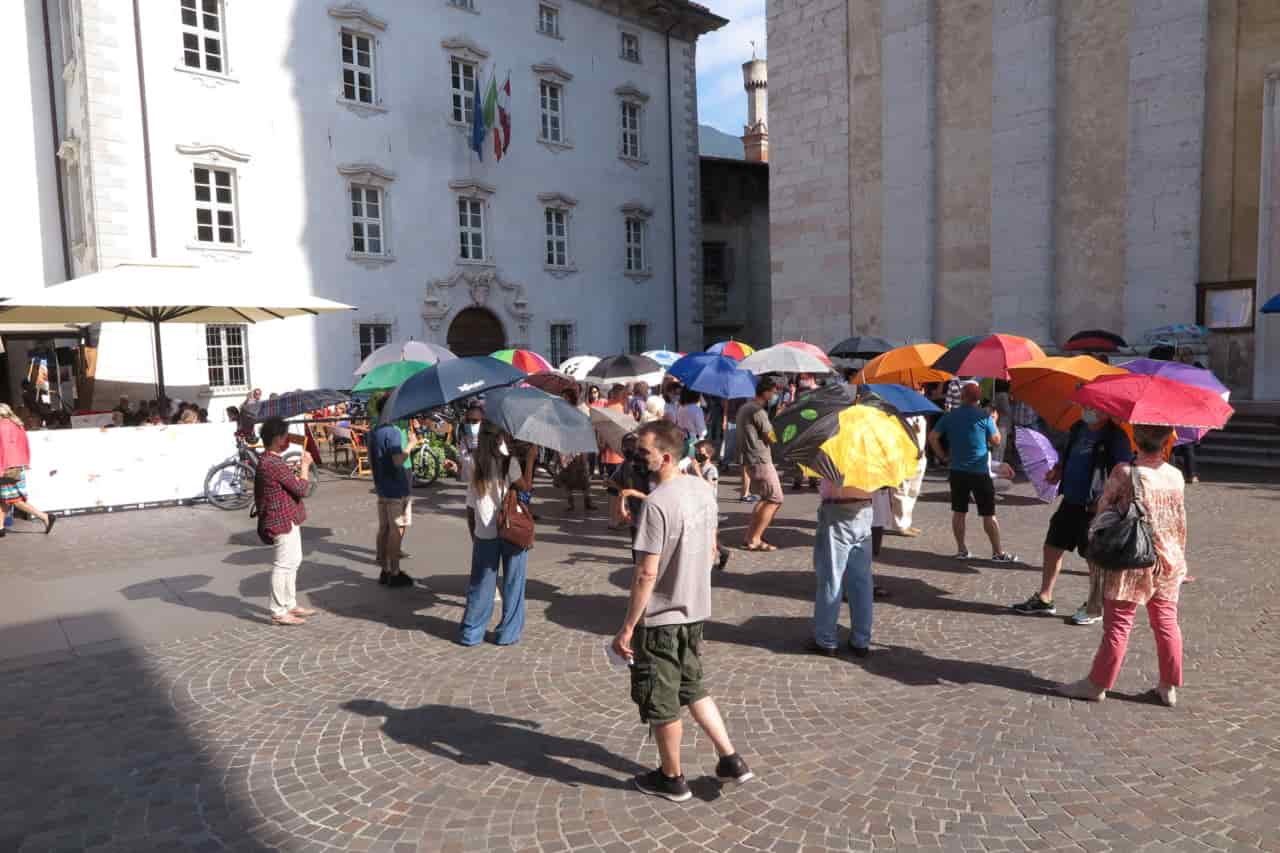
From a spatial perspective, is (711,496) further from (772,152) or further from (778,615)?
(772,152)

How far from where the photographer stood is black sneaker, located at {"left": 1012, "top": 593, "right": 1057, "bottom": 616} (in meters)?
6.87

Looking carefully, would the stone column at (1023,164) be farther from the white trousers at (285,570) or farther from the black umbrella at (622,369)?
the white trousers at (285,570)

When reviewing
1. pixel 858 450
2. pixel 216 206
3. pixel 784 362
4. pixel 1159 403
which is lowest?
pixel 858 450

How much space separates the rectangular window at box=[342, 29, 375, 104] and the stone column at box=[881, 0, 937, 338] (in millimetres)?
13380

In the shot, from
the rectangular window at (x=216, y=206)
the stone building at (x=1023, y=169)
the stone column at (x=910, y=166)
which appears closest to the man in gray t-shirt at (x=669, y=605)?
the stone building at (x=1023, y=169)

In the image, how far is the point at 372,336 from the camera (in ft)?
77.6

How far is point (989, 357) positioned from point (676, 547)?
666cm

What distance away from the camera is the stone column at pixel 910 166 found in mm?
20922

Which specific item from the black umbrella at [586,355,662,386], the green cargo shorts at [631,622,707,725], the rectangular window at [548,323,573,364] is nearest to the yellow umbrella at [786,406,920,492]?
the green cargo shorts at [631,622,707,725]

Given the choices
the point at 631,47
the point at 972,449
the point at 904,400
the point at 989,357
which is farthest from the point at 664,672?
the point at 631,47

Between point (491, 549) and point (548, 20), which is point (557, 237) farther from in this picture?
point (491, 549)

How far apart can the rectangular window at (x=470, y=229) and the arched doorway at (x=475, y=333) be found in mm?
1638

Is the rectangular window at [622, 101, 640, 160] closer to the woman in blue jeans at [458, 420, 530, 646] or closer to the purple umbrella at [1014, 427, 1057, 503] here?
the purple umbrella at [1014, 427, 1057, 503]

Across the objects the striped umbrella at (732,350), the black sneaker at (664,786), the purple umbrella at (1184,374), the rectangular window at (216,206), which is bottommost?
the black sneaker at (664,786)
